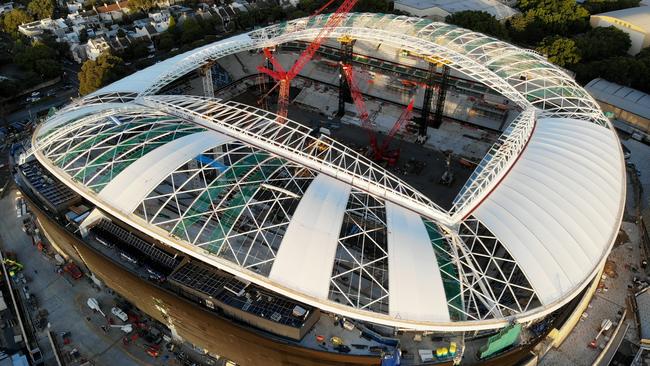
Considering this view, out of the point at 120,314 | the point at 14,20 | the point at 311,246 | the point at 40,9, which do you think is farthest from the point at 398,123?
the point at 40,9

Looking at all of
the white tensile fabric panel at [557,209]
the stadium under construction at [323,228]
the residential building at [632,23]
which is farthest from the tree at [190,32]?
the residential building at [632,23]

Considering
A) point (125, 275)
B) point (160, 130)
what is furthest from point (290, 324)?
point (160, 130)

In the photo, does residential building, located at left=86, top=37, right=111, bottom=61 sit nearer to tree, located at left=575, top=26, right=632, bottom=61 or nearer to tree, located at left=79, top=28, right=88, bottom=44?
tree, located at left=79, top=28, right=88, bottom=44

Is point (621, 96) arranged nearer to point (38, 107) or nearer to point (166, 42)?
point (166, 42)

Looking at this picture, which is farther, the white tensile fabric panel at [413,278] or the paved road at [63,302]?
the paved road at [63,302]

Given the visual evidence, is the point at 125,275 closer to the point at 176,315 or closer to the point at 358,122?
the point at 176,315

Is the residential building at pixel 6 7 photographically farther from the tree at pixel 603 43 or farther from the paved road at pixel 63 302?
the tree at pixel 603 43

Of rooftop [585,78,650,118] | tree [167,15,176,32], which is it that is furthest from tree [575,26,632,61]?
tree [167,15,176,32]
